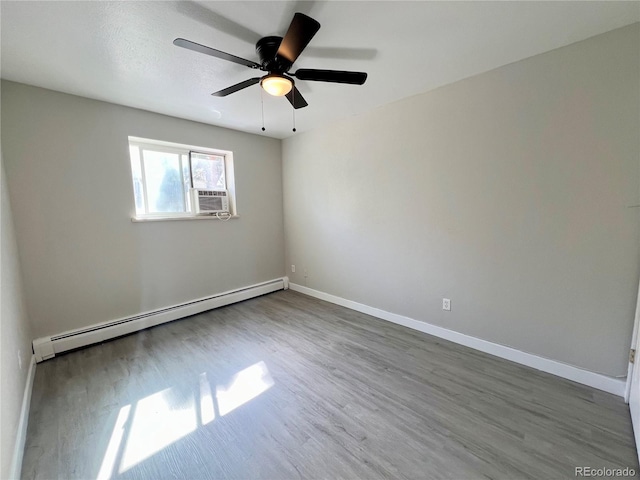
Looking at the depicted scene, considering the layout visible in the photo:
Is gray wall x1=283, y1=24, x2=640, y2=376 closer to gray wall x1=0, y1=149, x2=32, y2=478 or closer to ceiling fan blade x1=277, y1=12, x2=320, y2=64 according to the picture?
ceiling fan blade x1=277, y1=12, x2=320, y2=64

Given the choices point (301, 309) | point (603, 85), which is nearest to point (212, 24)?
point (603, 85)

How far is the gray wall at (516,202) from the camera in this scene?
1.70 meters

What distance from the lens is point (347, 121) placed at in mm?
3119

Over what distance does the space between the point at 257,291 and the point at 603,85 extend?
399cm

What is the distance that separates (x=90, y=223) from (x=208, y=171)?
1440 mm

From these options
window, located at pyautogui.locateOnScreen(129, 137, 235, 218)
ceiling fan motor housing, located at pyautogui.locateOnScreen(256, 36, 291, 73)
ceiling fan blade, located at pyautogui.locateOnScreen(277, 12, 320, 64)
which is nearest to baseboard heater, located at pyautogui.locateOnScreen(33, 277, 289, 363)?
window, located at pyautogui.locateOnScreen(129, 137, 235, 218)

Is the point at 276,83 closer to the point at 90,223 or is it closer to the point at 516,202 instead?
the point at 516,202

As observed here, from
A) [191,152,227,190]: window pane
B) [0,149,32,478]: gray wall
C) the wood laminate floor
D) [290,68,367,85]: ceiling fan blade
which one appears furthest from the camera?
[191,152,227,190]: window pane

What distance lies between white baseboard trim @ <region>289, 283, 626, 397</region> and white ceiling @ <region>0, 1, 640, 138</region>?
231cm

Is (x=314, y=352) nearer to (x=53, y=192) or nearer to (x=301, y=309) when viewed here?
(x=301, y=309)

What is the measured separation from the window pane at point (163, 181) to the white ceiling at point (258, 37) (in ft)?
2.37

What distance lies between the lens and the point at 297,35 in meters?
1.38

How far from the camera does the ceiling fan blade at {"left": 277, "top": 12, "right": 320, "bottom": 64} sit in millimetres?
1268

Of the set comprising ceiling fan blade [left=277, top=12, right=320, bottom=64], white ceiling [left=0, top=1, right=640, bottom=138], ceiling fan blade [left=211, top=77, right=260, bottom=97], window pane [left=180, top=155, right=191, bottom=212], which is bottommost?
window pane [left=180, top=155, right=191, bottom=212]
